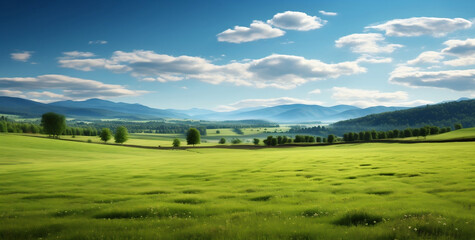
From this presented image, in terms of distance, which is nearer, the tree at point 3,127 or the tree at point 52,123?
the tree at point 52,123

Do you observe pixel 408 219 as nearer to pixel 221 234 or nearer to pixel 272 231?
pixel 272 231

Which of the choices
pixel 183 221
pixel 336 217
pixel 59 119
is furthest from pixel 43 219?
pixel 59 119

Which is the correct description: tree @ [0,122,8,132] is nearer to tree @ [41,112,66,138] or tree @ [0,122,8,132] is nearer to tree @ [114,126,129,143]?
tree @ [41,112,66,138]

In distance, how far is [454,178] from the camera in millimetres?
20906

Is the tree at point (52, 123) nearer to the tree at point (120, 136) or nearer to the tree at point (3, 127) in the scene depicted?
the tree at point (120, 136)

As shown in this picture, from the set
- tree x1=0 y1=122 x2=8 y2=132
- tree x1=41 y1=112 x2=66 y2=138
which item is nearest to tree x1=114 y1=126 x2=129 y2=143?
tree x1=41 y1=112 x2=66 y2=138

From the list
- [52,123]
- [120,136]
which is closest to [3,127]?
[52,123]

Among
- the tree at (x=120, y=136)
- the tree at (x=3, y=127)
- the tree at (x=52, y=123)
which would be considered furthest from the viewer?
the tree at (x=3, y=127)

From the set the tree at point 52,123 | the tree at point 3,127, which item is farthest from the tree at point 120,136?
the tree at point 3,127

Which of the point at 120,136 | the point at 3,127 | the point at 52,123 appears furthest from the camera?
the point at 3,127

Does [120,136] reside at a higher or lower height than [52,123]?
lower

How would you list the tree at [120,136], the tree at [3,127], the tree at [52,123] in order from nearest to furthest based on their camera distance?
the tree at [52,123] → the tree at [120,136] → the tree at [3,127]

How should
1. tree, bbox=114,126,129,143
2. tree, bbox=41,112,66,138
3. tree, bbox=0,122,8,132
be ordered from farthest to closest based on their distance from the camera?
tree, bbox=0,122,8,132 < tree, bbox=114,126,129,143 < tree, bbox=41,112,66,138

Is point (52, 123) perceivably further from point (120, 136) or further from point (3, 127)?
point (3, 127)
